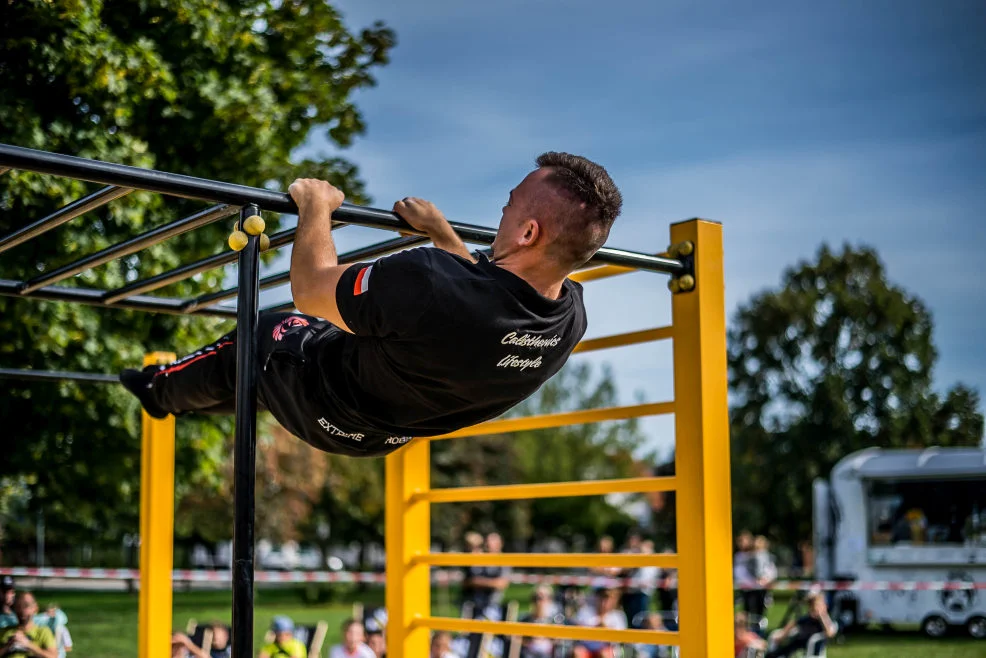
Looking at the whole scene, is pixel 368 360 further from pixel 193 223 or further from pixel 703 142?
pixel 703 142

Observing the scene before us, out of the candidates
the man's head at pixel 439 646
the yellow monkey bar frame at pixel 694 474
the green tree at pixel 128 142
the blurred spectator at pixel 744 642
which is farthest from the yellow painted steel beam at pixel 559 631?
the blurred spectator at pixel 744 642

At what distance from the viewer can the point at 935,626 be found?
16812 mm

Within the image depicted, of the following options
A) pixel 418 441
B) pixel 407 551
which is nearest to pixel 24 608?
pixel 407 551

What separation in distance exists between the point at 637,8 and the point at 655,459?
33.4 metres

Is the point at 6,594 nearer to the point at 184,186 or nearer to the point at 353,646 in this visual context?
the point at 353,646

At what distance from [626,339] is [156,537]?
216cm

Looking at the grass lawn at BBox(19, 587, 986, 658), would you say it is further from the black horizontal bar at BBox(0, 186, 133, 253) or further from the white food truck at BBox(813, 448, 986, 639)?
the black horizontal bar at BBox(0, 186, 133, 253)

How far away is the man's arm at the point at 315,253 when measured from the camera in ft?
7.55

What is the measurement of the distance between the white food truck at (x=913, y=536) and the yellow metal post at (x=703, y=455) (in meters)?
15.5

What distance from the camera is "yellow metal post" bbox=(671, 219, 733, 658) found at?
9.71 ft

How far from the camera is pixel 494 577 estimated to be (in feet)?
48.0

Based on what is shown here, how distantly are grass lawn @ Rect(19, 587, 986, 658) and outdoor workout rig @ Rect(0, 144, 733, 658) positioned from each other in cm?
805

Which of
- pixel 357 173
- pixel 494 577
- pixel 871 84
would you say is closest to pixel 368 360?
pixel 357 173

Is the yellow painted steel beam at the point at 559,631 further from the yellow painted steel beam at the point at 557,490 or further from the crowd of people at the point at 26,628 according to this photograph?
the crowd of people at the point at 26,628
